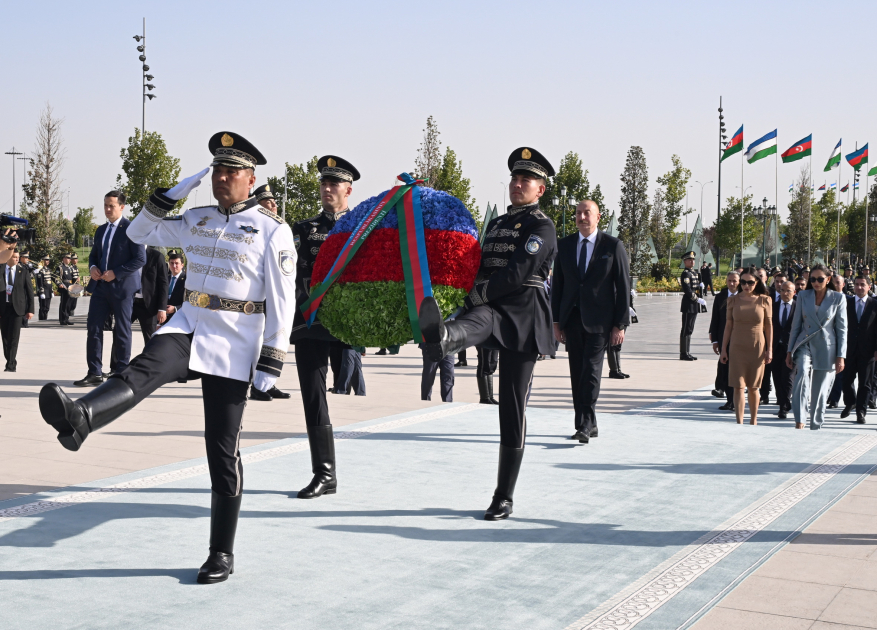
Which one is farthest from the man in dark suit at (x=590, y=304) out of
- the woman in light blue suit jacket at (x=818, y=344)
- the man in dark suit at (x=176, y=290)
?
the man in dark suit at (x=176, y=290)

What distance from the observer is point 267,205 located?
6359mm

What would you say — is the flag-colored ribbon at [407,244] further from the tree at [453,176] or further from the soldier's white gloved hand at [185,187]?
the tree at [453,176]

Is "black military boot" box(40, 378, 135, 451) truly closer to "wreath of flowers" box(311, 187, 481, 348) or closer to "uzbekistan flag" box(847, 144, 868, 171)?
"wreath of flowers" box(311, 187, 481, 348)

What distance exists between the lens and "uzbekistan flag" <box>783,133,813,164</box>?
45.9m

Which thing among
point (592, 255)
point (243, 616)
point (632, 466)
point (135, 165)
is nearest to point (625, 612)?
point (243, 616)

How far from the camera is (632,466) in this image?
23.7ft

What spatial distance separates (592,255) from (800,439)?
2.51 m

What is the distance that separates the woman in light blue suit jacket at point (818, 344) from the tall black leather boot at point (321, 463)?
5871 millimetres

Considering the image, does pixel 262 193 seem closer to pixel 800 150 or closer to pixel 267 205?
pixel 267 205

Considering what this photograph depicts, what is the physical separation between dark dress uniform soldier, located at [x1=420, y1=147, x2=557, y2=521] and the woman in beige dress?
5.27 metres

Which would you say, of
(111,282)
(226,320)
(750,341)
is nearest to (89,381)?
(111,282)

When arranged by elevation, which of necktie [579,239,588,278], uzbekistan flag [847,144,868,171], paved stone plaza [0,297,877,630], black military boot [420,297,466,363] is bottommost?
paved stone plaza [0,297,877,630]

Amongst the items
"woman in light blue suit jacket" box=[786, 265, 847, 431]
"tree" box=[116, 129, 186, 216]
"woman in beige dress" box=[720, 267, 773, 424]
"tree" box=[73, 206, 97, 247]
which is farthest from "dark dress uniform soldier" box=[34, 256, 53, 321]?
"tree" box=[73, 206, 97, 247]

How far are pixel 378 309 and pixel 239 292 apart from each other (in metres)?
0.76
